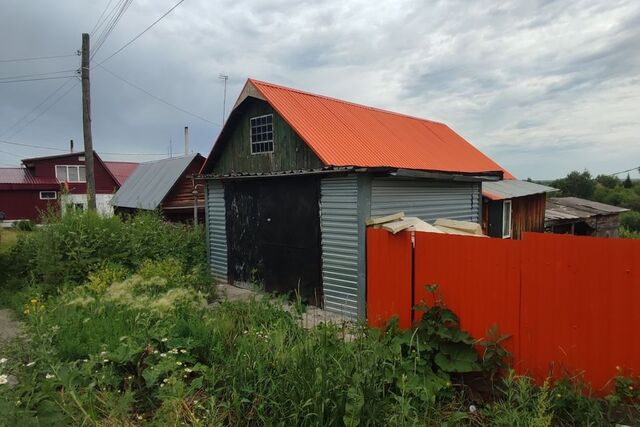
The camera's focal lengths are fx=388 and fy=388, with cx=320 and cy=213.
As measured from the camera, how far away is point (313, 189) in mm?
8102

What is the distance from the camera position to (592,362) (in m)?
3.86

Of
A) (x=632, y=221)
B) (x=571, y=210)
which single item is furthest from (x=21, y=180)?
(x=632, y=221)

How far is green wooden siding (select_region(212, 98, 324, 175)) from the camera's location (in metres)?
8.15

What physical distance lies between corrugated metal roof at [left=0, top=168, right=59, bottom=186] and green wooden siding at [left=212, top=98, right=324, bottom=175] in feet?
93.0

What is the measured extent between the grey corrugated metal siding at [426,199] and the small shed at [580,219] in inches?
334

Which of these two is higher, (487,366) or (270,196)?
(270,196)

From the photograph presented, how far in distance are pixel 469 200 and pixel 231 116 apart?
265 inches

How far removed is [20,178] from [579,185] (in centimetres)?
6210

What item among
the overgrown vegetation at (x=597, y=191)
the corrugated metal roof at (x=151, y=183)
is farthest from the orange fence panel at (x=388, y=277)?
the overgrown vegetation at (x=597, y=191)

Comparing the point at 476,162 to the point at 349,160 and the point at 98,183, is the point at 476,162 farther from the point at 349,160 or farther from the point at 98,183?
the point at 98,183

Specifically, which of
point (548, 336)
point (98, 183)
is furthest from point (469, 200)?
point (98, 183)

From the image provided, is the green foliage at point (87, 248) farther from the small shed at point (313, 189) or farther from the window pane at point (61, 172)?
the window pane at point (61, 172)

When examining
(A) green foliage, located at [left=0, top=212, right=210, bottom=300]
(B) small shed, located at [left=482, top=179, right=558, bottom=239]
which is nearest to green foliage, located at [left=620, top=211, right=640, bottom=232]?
(B) small shed, located at [left=482, top=179, right=558, bottom=239]

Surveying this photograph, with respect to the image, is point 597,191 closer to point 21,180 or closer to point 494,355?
point 494,355
